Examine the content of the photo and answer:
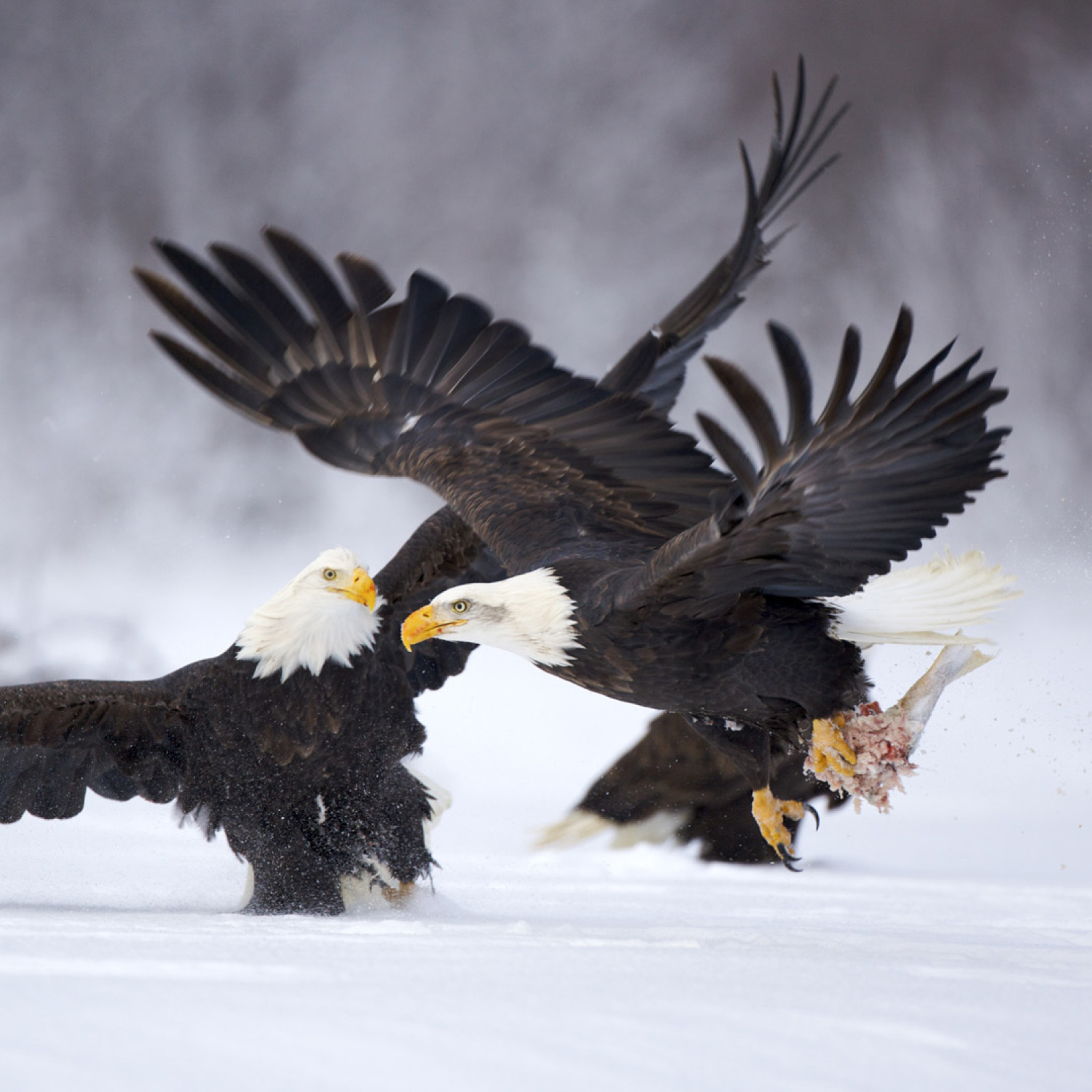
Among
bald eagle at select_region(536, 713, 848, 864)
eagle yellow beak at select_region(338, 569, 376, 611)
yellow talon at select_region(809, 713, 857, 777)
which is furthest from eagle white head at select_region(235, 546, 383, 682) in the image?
bald eagle at select_region(536, 713, 848, 864)

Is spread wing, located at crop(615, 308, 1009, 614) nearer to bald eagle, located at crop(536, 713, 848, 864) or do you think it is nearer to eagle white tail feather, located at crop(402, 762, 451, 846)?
eagle white tail feather, located at crop(402, 762, 451, 846)

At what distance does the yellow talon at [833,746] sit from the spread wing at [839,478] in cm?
45

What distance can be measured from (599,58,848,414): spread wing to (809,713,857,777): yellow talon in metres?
0.99

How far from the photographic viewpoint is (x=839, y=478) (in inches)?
91.8

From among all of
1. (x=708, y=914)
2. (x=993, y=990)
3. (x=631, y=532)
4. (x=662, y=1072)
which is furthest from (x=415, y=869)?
(x=662, y=1072)

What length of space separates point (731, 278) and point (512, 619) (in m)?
1.50

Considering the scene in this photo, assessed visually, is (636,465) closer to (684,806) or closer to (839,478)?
(839,478)

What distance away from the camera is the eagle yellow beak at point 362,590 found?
3.31 m

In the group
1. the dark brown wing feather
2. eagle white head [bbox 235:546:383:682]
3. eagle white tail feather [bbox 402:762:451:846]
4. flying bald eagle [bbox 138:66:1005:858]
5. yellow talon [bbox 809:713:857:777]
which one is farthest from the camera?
the dark brown wing feather

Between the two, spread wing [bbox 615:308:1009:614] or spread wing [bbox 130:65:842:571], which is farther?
spread wing [bbox 130:65:842:571]

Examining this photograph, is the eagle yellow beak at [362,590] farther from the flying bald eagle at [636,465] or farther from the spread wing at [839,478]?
the spread wing at [839,478]

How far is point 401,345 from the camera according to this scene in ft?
11.1

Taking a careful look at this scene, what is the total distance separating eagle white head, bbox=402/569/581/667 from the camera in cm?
268

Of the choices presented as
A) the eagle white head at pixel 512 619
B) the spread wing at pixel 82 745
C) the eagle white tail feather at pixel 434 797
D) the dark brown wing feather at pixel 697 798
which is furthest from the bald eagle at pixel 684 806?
the eagle white head at pixel 512 619
